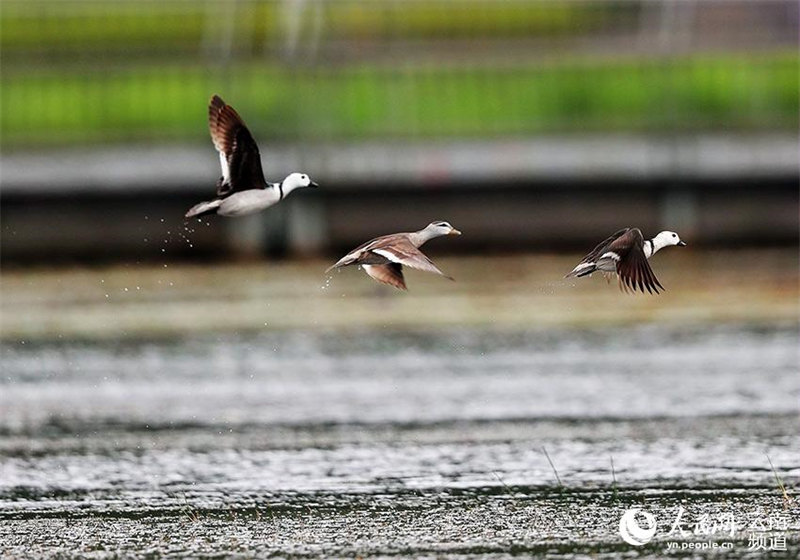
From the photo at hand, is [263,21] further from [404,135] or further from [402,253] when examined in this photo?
[402,253]

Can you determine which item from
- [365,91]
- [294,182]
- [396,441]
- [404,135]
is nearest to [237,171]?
[294,182]

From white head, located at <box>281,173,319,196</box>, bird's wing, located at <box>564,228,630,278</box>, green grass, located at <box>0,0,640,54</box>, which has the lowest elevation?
bird's wing, located at <box>564,228,630,278</box>

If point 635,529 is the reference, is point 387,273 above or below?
above

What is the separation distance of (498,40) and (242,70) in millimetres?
3303

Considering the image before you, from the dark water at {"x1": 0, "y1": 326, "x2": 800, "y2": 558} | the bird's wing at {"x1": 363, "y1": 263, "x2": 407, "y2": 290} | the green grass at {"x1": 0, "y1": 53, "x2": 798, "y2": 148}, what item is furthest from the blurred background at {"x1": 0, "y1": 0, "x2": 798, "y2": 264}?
the bird's wing at {"x1": 363, "y1": 263, "x2": 407, "y2": 290}

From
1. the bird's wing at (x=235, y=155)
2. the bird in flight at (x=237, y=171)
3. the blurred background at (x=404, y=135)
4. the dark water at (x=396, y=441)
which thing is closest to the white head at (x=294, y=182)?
the bird in flight at (x=237, y=171)

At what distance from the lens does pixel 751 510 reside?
7242 millimetres

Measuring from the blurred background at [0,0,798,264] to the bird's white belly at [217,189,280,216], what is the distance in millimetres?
13494

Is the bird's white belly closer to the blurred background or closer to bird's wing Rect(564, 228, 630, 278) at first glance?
bird's wing Rect(564, 228, 630, 278)

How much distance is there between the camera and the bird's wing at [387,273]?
5.97 m

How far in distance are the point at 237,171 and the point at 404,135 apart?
13915 millimetres

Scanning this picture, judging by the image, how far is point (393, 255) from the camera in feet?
Answer: 18.3

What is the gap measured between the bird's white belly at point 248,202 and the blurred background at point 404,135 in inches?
531

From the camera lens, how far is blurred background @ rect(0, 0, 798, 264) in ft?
64.5
